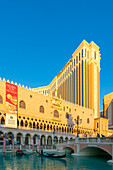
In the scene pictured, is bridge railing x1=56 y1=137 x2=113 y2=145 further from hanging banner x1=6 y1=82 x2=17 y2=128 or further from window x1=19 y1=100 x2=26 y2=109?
window x1=19 y1=100 x2=26 y2=109

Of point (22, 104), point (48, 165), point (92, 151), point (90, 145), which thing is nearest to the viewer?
point (48, 165)

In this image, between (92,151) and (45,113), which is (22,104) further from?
(92,151)

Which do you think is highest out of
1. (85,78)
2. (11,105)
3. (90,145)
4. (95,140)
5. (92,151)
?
(85,78)

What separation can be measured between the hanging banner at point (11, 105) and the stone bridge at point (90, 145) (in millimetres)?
16211

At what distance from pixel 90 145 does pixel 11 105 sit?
2881 centimetres

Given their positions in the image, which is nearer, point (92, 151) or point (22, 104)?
point (92, 151)

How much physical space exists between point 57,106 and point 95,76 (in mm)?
47409

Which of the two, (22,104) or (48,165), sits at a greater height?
(22,104)

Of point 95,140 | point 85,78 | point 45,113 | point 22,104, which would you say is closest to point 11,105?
point 22,104

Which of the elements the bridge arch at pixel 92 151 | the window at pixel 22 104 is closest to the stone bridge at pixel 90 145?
the bridge arch at pixel 92 151

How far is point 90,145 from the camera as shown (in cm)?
3728

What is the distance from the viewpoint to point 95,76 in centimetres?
11431

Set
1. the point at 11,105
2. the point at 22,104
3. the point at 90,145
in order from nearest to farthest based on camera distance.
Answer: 1. the point at 90,145
2. the point at 11,105
3. the point at 22,104

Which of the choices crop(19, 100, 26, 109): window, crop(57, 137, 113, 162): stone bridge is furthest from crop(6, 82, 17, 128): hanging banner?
crop(57, 137, 113, 162): stone bridge
